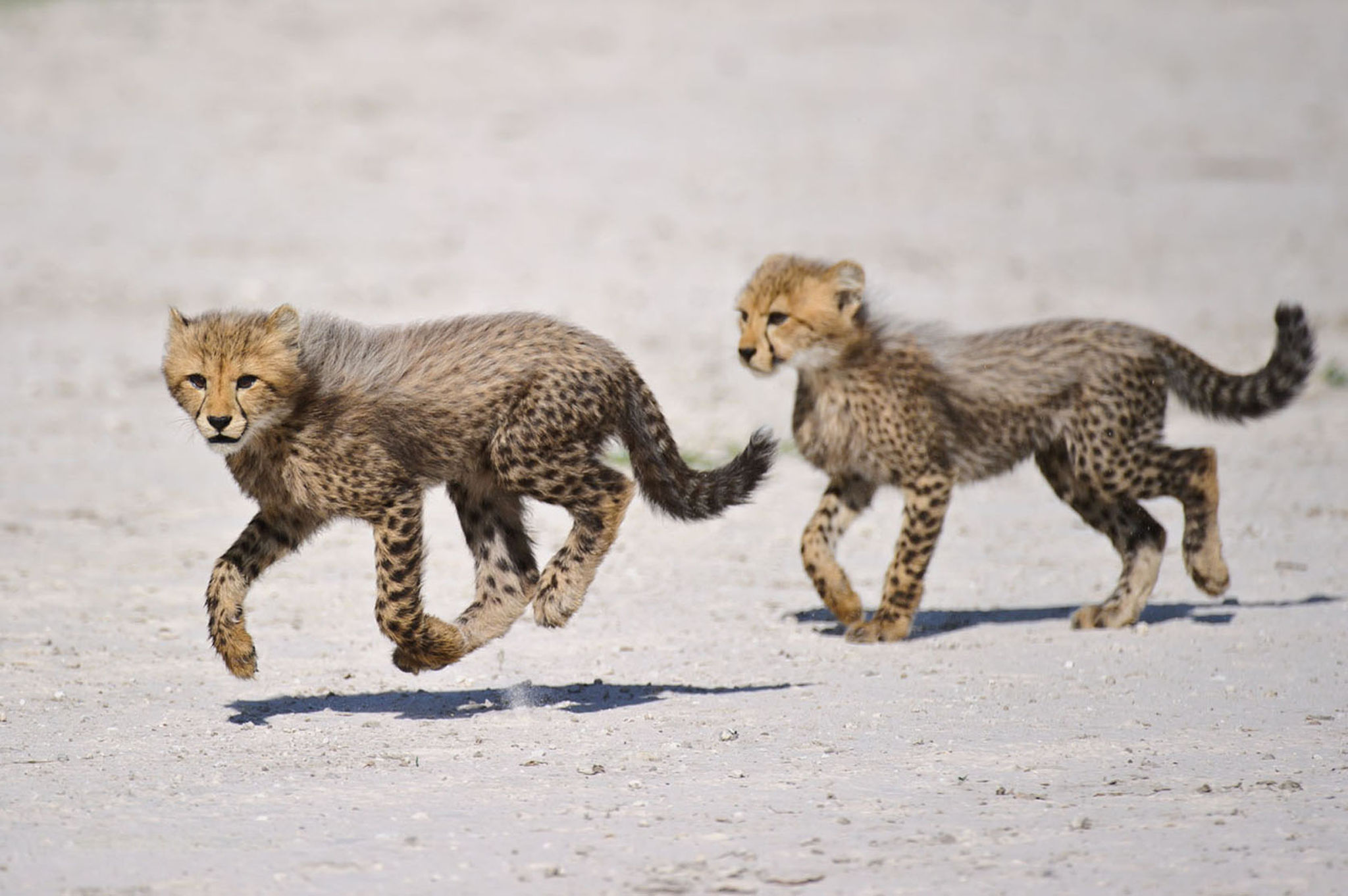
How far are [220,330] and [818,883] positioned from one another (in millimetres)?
2711

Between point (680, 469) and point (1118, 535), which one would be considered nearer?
point (680, 469)

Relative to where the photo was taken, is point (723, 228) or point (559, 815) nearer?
point (559, 815)

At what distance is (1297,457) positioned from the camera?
37.7ft

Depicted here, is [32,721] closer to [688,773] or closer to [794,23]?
[688,773]

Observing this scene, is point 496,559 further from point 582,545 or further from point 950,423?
point 950,423

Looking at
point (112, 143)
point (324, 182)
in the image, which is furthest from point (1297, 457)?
point (112, 143)

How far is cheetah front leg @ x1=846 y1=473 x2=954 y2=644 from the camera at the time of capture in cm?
747

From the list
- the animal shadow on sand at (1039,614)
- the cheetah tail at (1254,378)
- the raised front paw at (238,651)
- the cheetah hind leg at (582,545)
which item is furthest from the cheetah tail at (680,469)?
the cheetah tail at (1254,378)

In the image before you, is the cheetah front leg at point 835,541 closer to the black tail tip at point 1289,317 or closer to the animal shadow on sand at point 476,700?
the animal shadow on sand at point 476,700

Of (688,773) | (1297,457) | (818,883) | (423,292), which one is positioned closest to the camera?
(818,883)

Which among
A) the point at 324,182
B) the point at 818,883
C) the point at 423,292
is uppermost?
the point at 324,182

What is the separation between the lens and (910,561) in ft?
24.7

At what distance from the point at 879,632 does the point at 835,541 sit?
1.69 ft

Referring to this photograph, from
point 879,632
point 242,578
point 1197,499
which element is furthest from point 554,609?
point 1197,499
